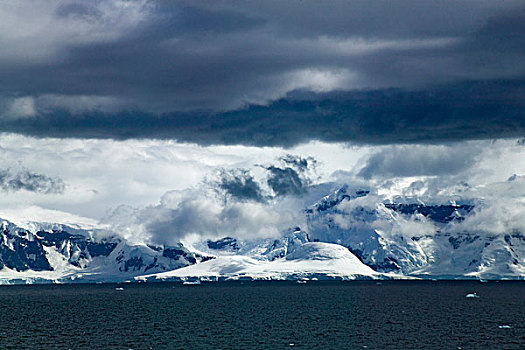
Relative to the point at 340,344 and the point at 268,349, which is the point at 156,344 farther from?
the point at 340,344

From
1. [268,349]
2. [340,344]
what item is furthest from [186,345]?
[340,344]

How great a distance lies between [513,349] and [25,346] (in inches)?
4350

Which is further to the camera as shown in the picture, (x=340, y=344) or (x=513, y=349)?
(x=340, y=344)

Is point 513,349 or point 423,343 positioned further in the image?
point 423,343

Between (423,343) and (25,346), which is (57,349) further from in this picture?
(423,343)

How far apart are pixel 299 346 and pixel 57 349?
5471 centimetres

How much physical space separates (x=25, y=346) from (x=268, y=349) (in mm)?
56512

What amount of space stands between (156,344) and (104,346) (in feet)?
39.4

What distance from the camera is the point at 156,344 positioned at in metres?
198

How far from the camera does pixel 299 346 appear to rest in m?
194

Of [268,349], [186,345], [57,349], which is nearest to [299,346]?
[268,349]

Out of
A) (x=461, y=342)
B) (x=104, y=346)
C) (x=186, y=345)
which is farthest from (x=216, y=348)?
(x=461, y=342)

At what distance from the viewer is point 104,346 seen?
195 meters

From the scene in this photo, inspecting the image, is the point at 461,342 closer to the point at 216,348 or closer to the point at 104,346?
the point at 216,348
